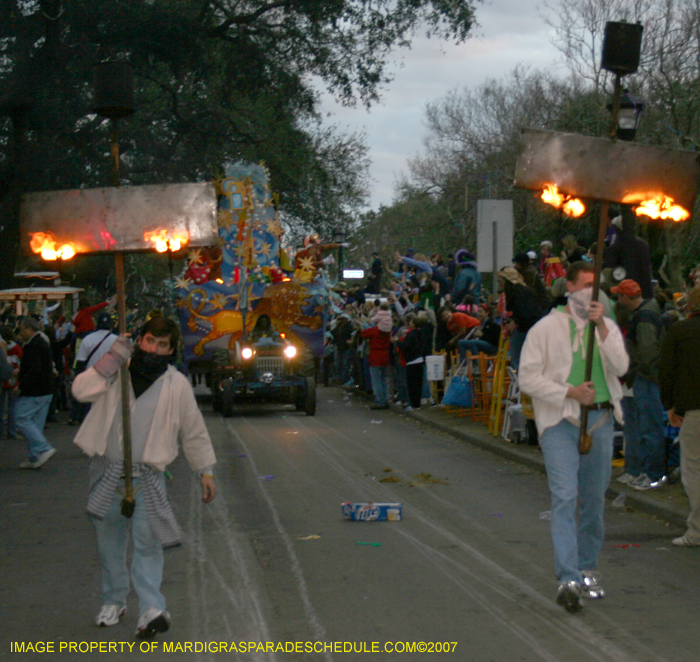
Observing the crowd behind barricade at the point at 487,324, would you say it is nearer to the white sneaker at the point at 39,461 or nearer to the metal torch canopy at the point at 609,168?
the metal torch canopy at the point at 609,168

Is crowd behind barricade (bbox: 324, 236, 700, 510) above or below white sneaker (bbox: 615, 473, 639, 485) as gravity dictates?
above

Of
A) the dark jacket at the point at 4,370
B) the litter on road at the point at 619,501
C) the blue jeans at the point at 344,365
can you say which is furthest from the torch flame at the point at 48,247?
the blue jeans at the point at 344,365

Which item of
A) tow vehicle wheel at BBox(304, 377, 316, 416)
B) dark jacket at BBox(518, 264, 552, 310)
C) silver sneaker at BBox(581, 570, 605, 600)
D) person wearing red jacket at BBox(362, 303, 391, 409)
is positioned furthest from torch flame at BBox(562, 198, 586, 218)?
person wearing red jacket at BBox(362, 303, 391, 409)

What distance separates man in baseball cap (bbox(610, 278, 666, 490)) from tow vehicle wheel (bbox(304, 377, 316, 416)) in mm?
9985

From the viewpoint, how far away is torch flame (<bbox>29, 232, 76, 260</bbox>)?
21.7 ft

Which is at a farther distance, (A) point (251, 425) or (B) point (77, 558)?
(A) point (251, 425)

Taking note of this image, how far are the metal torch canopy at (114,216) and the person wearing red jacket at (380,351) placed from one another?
13647mm

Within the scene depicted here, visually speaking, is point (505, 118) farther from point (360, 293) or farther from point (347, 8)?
point (347, 8)

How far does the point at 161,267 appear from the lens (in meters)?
54.6

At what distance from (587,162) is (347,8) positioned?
60.8 ft

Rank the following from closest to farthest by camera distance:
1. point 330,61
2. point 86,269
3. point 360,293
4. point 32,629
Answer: point 32,629, point 330,61, point 360,293, point 86,269

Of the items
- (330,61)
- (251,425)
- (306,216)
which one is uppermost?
(330,61)

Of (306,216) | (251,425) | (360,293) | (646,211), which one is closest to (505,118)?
(306,216)

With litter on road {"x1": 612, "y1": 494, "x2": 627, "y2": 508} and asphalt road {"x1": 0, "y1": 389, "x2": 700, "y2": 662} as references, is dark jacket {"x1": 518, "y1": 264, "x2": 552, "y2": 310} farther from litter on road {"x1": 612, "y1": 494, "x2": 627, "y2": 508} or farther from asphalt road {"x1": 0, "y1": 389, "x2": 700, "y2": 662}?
litter on road {"x1": 612, "y1": 494, "x2": 627, "y2": 508}
